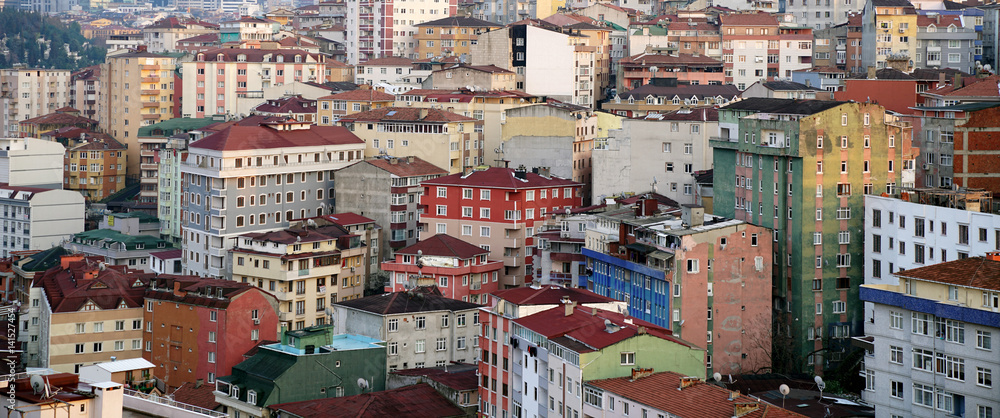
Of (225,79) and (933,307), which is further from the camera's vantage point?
(225,79)

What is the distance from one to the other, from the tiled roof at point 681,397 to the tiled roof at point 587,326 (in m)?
1.63

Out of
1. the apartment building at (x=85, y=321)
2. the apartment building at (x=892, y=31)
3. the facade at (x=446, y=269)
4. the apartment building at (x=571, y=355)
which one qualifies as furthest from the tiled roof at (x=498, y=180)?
the apartment building at (x=892, y=31)

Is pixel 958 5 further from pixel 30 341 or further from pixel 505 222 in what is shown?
pixel 30 341

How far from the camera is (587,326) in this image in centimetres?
5984

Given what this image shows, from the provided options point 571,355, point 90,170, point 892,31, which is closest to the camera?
point 571,355

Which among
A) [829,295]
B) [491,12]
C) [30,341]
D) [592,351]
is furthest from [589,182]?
[491,12]

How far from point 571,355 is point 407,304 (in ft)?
64.9

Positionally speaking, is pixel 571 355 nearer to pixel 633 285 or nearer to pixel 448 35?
pixel 633 285

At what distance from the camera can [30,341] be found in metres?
82.0

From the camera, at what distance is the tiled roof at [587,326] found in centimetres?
5797

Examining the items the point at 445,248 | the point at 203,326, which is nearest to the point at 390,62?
the point at 445,248

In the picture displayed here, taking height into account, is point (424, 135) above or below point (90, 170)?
above

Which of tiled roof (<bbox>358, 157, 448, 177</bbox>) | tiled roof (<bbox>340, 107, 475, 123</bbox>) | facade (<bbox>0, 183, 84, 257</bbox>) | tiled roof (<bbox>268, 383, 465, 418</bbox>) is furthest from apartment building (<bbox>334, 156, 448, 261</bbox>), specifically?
tiled roof (<bbox>268, 383, 465, 418</bbox>)

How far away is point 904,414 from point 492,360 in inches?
651
